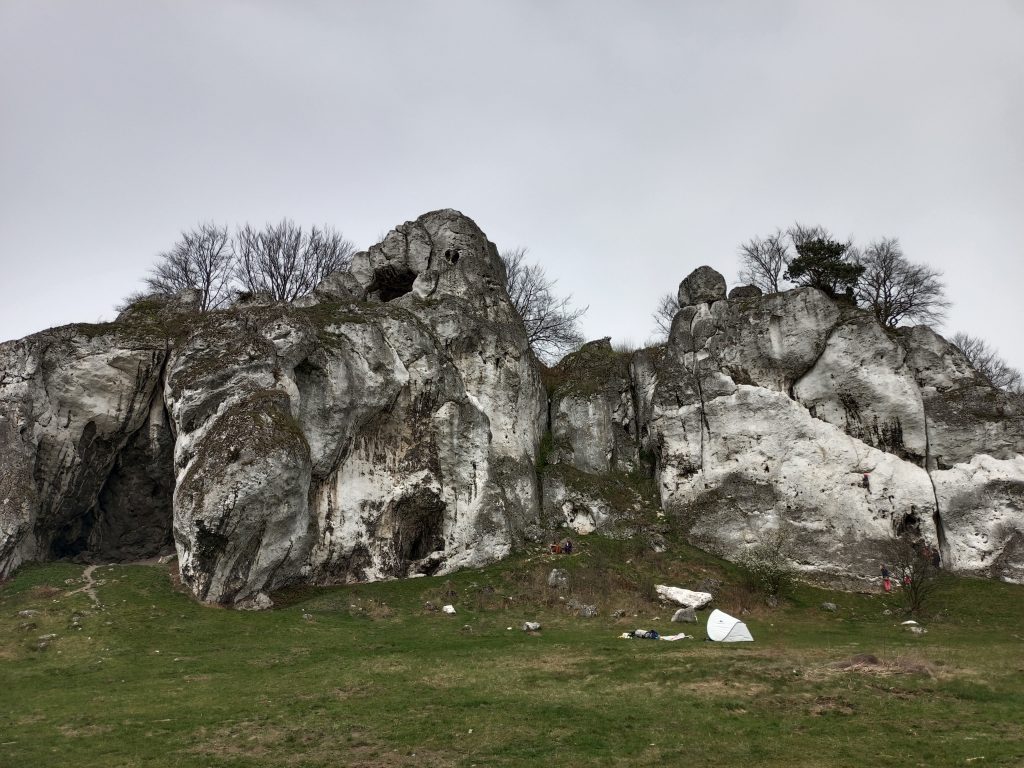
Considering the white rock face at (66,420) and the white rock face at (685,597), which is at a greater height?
the white rock face at (66,420)

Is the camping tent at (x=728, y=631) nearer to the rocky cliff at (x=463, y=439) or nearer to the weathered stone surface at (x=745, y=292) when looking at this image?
the rocky cliff at (x=463, y=439)

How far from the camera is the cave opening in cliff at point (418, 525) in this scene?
27500 mm

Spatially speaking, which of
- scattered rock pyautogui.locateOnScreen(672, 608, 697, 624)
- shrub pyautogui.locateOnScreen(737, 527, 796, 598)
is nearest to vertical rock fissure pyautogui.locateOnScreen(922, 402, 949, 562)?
shrub pyautogui.locateOnScreen(737, 527, 796, 598)

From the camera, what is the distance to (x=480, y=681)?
1481 centimetres

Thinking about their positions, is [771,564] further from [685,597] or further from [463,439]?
[463,439]

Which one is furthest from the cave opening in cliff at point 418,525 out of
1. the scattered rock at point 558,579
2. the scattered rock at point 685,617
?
the scattered rock at point 685,617

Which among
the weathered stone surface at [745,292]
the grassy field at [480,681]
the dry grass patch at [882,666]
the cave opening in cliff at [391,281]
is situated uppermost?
the cave opening in cliff at [391,281]

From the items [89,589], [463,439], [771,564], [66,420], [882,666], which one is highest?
[66,420]

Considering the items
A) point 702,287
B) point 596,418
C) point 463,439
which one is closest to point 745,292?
point 702,287

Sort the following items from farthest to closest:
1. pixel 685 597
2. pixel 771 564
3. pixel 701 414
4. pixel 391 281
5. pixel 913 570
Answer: pixel 391 281 < pixel 701 414 < pixel 771 564 < pixel 913 570 < pixel 685 597

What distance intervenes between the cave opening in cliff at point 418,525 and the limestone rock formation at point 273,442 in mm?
62

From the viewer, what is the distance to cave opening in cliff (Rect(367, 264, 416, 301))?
37.0 meters

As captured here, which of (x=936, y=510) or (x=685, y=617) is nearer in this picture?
(x=685, y=617)

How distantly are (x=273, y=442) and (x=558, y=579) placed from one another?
38.9 ft
